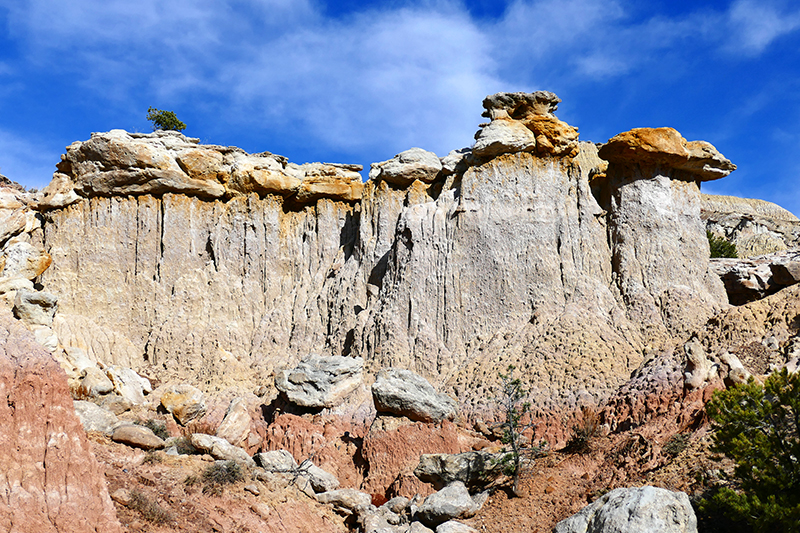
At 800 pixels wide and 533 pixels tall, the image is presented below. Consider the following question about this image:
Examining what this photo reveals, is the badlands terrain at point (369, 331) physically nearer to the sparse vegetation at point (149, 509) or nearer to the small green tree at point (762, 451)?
the sparse vegetation at point (149, 509)

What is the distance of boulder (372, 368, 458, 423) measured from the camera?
1753cm

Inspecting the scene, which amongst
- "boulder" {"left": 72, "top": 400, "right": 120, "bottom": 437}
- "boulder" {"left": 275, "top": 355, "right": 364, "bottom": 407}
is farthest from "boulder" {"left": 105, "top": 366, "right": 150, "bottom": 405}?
"boulder" {"left": 275, "top": 355, "right": 364, "bottom": 407}

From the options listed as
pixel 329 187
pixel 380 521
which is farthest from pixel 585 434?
pixel 329 187

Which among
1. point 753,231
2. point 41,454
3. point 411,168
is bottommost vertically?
point 41,454

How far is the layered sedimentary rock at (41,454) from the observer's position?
29.2 ft

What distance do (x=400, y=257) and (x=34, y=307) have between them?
462 inches

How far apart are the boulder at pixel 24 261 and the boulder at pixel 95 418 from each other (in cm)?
1074

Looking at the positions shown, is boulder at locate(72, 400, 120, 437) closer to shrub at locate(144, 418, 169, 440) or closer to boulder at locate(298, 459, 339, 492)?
shrub at locate(144, 418, 169, 440)

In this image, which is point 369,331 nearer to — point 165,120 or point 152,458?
point 152,458

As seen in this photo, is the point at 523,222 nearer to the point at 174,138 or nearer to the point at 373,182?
the point at 373,182

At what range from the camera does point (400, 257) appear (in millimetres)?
23250

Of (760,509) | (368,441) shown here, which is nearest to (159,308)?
(368,441)

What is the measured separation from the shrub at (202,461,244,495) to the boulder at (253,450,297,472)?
1530 mm

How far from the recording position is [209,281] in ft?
84.6
